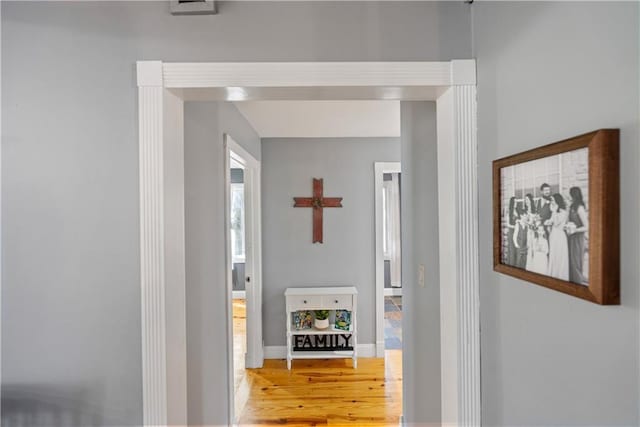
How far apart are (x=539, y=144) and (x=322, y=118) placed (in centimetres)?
239

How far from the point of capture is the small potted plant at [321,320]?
374cm

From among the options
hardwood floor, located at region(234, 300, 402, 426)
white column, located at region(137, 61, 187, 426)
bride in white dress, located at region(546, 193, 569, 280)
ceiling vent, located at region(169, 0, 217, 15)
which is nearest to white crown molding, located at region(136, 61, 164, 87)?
white column, located at region(137, 61, 187, 426)

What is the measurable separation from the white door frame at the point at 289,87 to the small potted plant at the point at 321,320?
98.5 inches

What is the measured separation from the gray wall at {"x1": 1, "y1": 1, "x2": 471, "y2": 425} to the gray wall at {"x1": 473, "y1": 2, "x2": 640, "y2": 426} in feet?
1.02

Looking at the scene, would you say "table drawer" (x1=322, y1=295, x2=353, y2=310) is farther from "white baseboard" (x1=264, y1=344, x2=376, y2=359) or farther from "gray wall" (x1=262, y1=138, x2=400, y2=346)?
"white baseboard" (x1=264, y1=344, x2=376, y2=359)

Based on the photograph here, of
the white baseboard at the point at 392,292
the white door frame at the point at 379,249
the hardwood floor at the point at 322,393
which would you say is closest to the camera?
the hardwood floor at the point at 322,393

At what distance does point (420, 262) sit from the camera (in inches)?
75.7

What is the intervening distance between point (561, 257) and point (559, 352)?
241 millimetres

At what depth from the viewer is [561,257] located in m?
0.81

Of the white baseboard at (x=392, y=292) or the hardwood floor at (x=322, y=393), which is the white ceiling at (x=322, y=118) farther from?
the white baseboard at (x=392, y=292)

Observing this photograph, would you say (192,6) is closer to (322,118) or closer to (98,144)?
(98,144)

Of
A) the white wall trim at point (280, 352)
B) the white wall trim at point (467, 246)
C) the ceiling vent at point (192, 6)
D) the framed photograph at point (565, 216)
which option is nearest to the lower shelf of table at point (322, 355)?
the white wall trim at point (280, 352)

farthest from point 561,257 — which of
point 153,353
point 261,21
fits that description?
point 153,353

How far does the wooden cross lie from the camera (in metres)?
3.93
